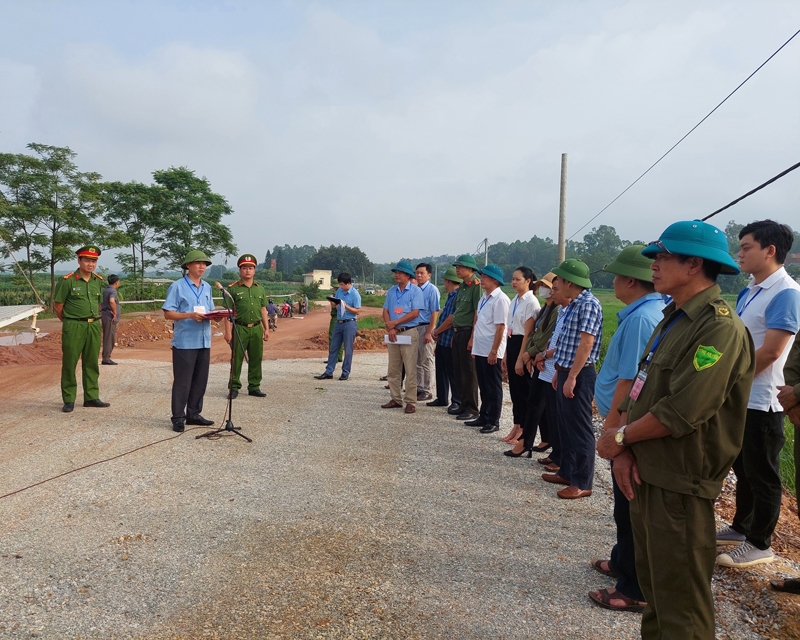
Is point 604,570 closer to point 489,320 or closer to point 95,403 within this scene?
point 489,320

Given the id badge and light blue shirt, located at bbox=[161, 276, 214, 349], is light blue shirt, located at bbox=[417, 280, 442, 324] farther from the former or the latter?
the id badge

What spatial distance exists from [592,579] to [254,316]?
Result: 19.8 feet

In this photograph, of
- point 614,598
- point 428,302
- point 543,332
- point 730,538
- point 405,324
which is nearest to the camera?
point 614,598

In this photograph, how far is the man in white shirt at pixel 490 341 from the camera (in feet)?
21.2

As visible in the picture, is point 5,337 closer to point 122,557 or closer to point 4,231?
point 4,231

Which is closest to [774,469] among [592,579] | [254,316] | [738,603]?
[738,603]

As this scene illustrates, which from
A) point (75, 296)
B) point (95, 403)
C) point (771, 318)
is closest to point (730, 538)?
point (771, 318)

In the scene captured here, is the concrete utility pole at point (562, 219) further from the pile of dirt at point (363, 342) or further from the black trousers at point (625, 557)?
the black trousers at point (625, 557)

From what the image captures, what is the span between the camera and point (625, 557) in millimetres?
3006

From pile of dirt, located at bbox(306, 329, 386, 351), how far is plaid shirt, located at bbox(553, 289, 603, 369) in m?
12.1

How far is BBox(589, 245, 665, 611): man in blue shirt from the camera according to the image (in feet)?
9.73

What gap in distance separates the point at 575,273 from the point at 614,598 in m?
2.29

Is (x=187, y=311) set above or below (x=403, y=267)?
below

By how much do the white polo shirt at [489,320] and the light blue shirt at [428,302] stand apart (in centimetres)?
149
